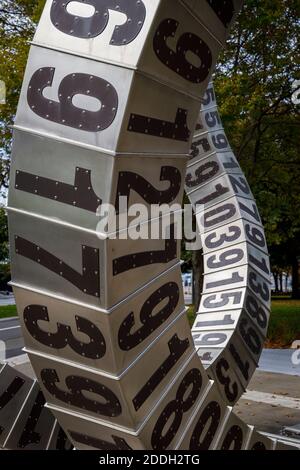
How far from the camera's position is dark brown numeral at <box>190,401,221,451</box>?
5.66 metres

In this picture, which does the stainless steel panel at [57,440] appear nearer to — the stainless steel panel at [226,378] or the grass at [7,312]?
the stainless steel panel at [226,378]

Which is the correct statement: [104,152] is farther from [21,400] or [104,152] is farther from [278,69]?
[278,69]

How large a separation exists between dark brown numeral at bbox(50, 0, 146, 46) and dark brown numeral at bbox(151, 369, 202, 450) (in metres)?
3.09

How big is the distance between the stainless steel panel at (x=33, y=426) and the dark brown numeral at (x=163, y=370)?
6.81ft

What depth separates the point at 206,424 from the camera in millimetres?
5805

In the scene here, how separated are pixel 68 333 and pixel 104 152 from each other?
152 centimetres

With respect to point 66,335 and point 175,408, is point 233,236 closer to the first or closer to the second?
point 175,408

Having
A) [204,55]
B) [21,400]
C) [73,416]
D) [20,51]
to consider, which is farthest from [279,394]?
[20,51]

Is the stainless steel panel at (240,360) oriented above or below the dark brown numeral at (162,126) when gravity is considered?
below

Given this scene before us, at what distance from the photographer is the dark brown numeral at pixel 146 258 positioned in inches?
188

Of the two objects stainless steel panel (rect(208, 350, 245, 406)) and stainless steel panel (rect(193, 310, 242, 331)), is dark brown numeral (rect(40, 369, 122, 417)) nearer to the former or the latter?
stainless steel panel (rect(208, 350, 245, 406))

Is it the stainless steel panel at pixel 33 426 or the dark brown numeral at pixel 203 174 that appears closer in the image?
the stainless steel panel at pixel 33 426

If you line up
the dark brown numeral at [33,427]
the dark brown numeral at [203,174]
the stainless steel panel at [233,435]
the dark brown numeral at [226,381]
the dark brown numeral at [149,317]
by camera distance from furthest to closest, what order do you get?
the dark brown numeral at [203,174]
the dark brown numeral at [226,381]
the dark brown numeral at [33,427]
the stainless steel panel at [233,435]
the dark brown numeral at [149,317]

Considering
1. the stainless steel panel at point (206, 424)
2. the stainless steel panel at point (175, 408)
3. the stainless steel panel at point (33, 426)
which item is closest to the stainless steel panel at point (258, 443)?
the stainless steel panel at point (206, 424)
